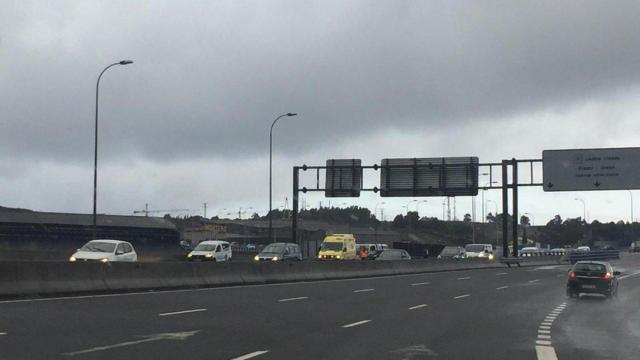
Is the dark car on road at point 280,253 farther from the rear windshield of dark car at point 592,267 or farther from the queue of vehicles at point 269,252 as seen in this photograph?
the rear windshield of dark car at point 592,267

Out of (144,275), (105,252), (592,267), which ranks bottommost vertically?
(144,275)

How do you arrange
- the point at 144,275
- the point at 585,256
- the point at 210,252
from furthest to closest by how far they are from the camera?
the point at 585,256 → the point at 210,252 → the point at 144,275

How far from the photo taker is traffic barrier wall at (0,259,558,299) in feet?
→ 70.8

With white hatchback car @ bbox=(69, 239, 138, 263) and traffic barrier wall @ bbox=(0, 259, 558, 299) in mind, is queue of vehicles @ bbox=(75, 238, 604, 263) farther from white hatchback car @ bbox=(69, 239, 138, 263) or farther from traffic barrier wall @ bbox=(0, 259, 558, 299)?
traffic barrier wall @ bbox=(0, 259, 558, 299)

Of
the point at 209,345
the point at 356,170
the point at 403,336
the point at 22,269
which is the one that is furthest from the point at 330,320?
the point at 356,170

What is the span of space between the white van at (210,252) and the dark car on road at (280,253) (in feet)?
6.58

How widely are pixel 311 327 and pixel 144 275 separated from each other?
12.3 m

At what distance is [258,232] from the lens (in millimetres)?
155875

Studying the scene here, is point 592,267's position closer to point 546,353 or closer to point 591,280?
point 591,280

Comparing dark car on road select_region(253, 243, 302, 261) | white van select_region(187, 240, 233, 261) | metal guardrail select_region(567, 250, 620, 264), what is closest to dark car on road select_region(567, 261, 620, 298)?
dark car on road select_region(253, 243, 302, 261)

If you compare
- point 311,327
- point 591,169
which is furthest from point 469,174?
point 311,327

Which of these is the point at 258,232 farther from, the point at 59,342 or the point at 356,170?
the point at 59,342

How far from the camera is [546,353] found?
12.4 m

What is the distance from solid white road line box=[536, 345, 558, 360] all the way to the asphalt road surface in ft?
0.05
